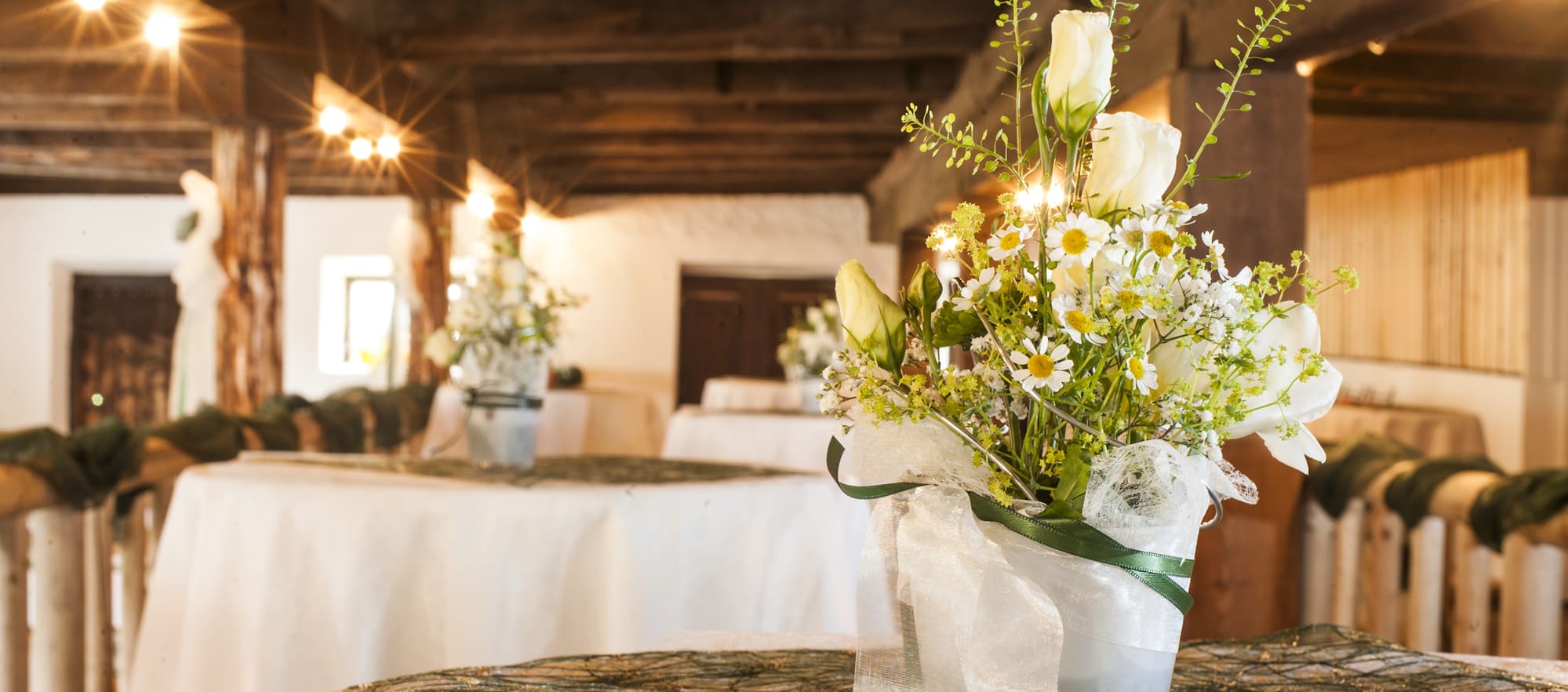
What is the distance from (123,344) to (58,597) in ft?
28.1

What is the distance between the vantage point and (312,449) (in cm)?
351

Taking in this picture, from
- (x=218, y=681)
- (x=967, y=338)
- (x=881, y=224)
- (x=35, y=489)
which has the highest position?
(x=881, y=224)

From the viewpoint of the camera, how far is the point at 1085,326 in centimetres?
69

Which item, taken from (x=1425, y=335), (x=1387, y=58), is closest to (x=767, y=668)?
(x=1387, y=58)

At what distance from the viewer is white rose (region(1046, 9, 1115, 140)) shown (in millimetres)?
715

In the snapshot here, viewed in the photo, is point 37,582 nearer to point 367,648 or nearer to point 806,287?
point 367,648

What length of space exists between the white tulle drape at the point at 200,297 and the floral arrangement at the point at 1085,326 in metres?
3.31

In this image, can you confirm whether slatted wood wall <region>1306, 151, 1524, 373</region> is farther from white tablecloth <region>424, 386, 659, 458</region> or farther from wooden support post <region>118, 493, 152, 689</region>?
wooden support post <region>118, 493, 152, 689</region>

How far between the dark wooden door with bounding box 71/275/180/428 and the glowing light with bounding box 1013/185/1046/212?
10103 mm

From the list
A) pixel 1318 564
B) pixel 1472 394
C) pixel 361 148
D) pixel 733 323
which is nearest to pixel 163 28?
pixel 361 148

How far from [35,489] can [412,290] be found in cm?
372

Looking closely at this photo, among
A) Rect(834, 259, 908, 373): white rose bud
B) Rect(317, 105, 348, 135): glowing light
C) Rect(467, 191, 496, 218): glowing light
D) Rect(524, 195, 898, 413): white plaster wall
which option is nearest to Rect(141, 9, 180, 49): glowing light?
Rect(317, 105, 348, 135): glowing light

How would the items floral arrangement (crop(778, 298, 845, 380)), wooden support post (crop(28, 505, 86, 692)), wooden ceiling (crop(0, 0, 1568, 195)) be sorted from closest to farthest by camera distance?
wooden support post (crop(28, 505, 86, 692))
wooden ceiling (crop(0, 0, 1568, 195))
floral arrangement (crop(778, 298, 845, 380))

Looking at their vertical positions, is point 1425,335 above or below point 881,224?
below
